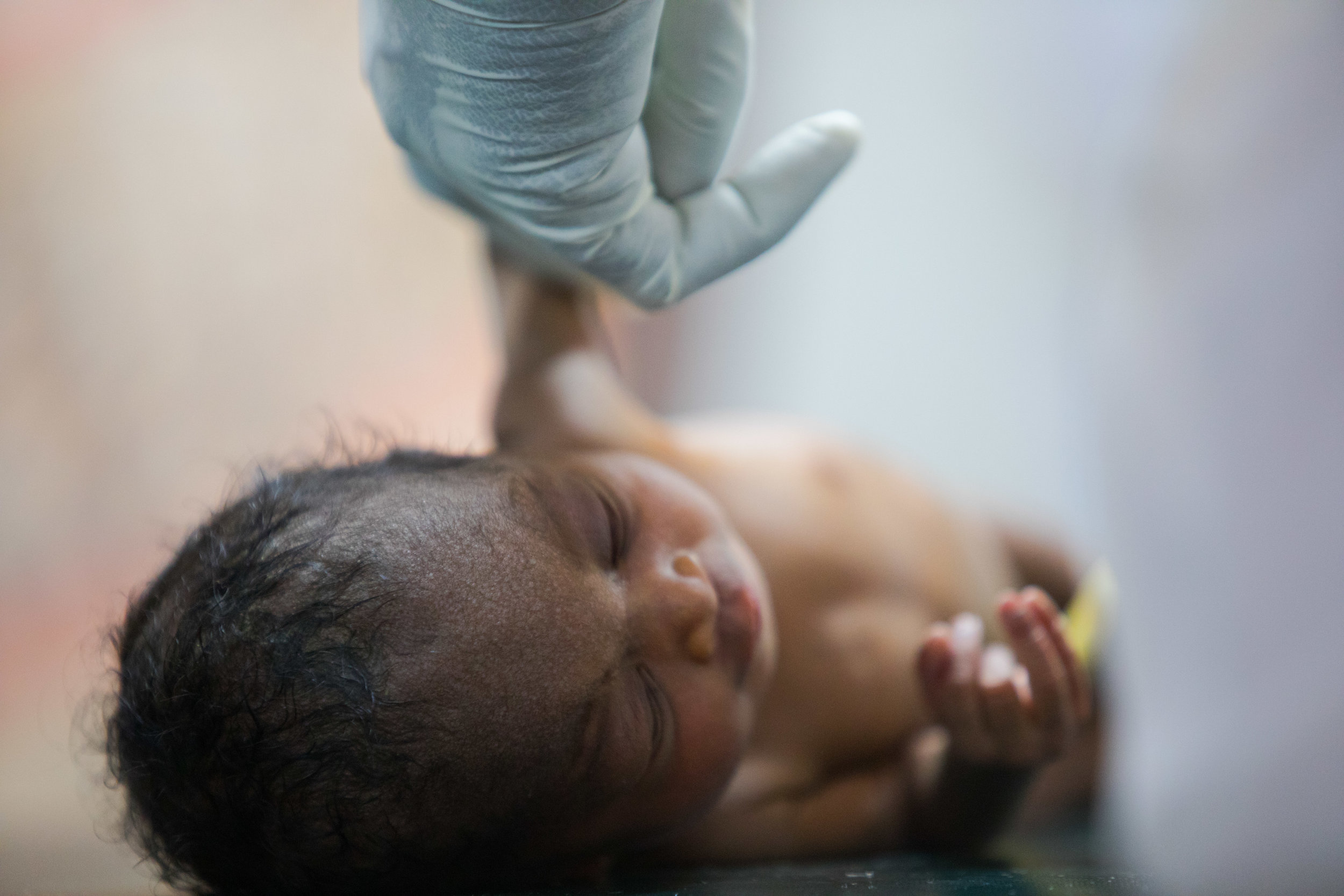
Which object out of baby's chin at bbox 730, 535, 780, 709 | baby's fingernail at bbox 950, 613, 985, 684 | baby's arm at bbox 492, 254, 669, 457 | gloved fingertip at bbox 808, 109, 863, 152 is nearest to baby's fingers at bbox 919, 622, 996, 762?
baby's fingernail at bbox 950, 613, 985, 684

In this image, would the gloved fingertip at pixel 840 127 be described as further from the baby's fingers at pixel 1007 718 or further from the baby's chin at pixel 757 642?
the baby's fingers at pixel 1007 718

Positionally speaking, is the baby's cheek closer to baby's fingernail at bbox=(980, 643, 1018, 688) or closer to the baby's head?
the baby's head

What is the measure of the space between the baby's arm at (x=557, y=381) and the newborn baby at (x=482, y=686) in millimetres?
15

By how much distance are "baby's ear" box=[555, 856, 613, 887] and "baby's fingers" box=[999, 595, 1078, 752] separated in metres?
0.35

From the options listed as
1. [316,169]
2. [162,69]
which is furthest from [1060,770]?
[162,69]

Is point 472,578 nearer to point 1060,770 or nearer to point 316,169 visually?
point 1060,770

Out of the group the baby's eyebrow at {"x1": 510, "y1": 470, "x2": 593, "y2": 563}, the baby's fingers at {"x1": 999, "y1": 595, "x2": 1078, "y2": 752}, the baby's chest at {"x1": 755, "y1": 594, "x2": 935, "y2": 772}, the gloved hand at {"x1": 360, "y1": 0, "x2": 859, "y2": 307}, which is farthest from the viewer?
the baby's chest at {"x1": 755, "y1": 594, "x2": 935, "y2": 772}

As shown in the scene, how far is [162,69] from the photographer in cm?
137

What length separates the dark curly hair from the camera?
53 centimetres

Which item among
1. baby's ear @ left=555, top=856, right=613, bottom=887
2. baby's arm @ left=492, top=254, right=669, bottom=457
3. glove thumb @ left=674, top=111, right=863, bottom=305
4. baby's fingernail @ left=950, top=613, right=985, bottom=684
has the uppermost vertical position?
glove thumb @ left=674, top=111, right=863, bottom=305

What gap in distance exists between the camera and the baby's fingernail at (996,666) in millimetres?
758

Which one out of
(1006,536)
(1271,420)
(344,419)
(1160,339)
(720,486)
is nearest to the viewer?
(1271,420)

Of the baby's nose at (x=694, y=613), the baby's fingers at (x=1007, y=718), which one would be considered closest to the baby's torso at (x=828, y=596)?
the baby's fingers at (x=1007, y=718)

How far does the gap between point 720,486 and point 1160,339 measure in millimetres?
387
